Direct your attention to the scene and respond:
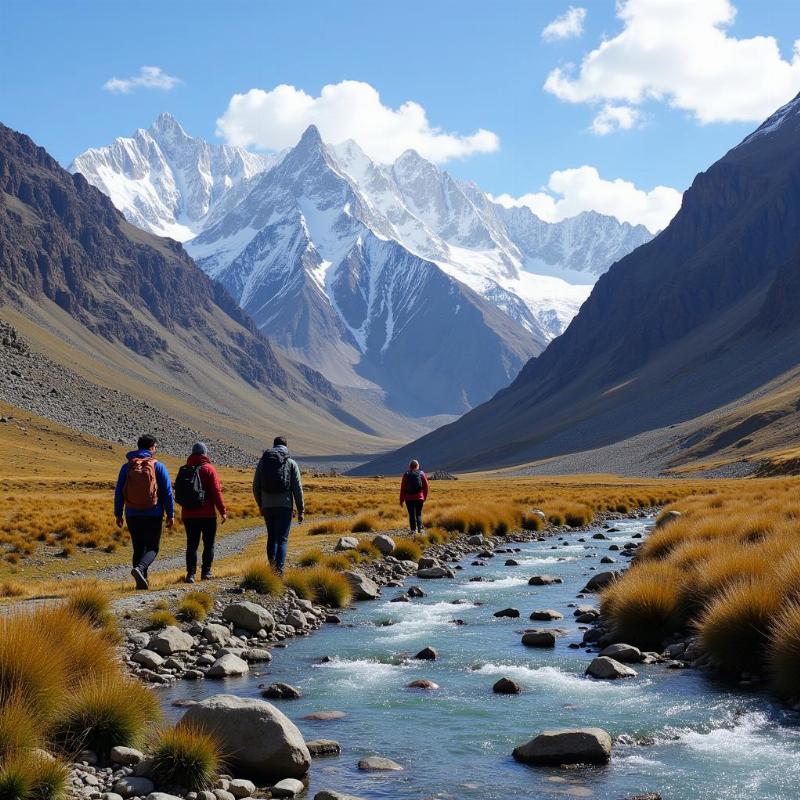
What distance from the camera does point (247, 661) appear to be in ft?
55.4

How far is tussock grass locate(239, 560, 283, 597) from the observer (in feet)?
71.1

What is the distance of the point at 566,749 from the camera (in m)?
11.8

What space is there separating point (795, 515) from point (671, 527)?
372 centimetres

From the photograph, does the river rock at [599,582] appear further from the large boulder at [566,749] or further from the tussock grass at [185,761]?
the tussock grass at [185,761]

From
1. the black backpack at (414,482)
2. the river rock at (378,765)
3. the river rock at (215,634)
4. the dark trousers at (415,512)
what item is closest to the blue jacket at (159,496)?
the river rock at (215,634)

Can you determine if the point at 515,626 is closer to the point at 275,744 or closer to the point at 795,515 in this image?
the point at 275,744

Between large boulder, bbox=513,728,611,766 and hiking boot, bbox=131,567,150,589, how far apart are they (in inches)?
421

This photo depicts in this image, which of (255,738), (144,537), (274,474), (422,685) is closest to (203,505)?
(274,474)

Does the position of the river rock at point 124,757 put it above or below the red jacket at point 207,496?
below

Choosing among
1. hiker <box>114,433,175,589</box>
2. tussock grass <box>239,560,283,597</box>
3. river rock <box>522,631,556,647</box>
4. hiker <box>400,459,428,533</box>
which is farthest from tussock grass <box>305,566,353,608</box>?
hiker <box>400,459,428,533</box>

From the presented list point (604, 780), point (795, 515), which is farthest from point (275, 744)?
point (795, 515)

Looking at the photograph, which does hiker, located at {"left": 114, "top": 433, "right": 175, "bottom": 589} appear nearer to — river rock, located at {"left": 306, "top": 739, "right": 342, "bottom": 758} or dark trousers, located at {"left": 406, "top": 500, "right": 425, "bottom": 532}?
river rock, located at {"left": 306, "top": 739, "right": 342, "bottom": 758}

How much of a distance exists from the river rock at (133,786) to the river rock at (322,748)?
2.59 meters

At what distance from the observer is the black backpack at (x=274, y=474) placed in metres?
21.5
